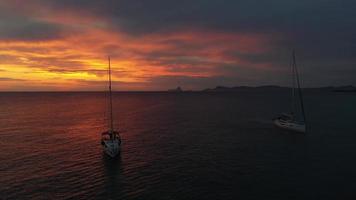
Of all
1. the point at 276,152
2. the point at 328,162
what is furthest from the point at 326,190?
the point at 276,152

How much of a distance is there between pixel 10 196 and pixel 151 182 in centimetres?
1727

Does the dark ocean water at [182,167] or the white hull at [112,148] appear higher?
the white hull at [112,148]

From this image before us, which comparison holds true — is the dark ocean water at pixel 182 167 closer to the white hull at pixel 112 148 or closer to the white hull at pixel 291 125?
the white hull at pixel 112 148

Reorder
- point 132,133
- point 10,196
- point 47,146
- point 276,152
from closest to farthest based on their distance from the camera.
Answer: point 10,196 < point 276,152 < point 47,146 < point 132,133

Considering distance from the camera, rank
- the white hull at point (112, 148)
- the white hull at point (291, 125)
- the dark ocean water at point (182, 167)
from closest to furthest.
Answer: the dark ocean water at point (182, 167) → the white hull at point (112, 148) → the white hull at point (291, 125)

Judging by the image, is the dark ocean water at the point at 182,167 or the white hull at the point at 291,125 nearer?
the dark ocean water at the point at 182,167

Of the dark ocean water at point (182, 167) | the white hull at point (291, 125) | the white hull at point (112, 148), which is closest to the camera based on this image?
the dark ocean water at point (182, 167)

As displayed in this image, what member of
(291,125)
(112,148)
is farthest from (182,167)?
(291,125)

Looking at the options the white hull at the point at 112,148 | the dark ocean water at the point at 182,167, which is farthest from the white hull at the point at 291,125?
the white hull at the point at 112,148

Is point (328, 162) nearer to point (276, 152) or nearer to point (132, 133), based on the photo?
point (276, 152)

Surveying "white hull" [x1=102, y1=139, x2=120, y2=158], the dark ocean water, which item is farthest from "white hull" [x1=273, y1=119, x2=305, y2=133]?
"white hull" [x1=102, y1=139, x2=120, y2=158]

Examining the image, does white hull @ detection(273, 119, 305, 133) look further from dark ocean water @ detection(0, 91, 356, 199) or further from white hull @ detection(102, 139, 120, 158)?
white hull @ detection(102, 139, 120, 158)

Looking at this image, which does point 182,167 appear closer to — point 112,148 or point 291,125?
point 112,148

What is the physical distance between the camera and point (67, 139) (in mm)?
66438
